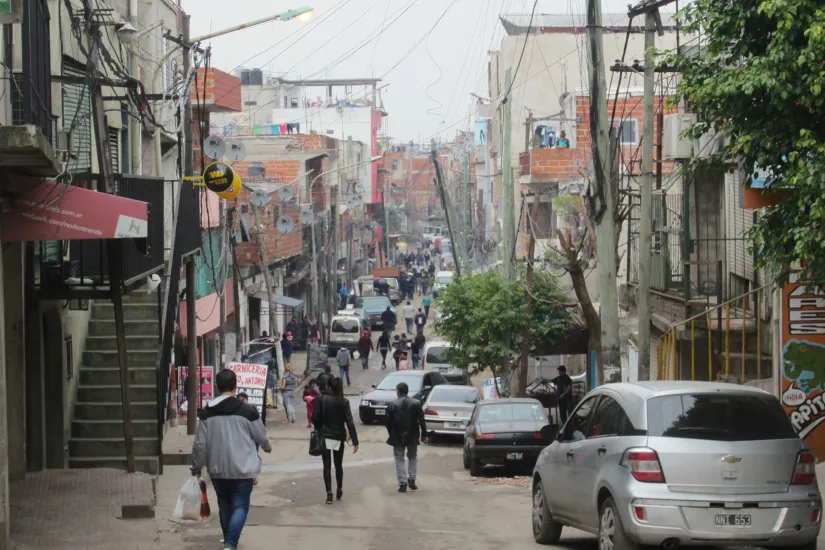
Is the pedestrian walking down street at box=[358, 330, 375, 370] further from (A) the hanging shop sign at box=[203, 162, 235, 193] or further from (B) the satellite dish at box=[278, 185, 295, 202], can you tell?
(A) the hanging shop sign at box=[203, 162, 235, 193]

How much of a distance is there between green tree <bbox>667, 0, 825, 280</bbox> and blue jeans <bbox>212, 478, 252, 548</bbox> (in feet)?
17.1

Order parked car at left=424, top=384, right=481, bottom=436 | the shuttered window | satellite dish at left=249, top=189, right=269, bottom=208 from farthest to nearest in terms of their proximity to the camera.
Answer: satellite dish at left=249, top=189, right=269, bottom=208, parked car at left=424, top=384, right=481, bottom=436, the shuttered window

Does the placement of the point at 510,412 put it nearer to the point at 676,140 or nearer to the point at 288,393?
the point at 676,140

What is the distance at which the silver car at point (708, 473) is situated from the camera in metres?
A: 8.66

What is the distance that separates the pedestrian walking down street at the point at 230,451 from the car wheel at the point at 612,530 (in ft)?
9.64

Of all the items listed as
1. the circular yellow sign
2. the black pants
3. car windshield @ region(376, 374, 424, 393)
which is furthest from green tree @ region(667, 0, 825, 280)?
car windshield @ region(376, 374, 424, 393)

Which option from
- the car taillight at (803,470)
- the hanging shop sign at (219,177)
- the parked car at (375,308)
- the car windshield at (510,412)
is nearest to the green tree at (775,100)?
the car taillight at (803,470)

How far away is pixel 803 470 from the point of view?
349 inches

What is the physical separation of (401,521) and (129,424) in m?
3.48

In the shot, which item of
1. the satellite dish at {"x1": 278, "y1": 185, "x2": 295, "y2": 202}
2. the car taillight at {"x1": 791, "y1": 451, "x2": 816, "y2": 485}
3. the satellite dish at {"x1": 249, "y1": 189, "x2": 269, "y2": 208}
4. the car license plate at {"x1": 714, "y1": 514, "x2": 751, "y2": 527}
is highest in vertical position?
the satellite dish at {"x1": 278, "y1": 185, "x2": 295, "y2": 202}

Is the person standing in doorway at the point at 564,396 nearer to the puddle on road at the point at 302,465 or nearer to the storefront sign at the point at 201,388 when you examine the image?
the puddle on road at the point at 302,465

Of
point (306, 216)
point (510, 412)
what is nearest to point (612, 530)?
point (510, 412)

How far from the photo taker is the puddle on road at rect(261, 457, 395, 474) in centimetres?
2009

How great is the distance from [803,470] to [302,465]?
13.4m
